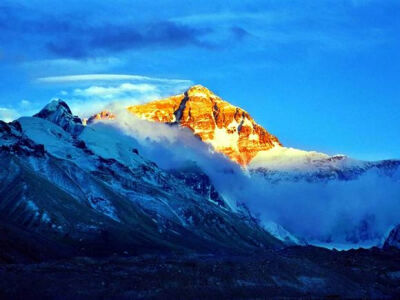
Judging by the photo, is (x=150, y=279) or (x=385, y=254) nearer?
(x=150, y=279)

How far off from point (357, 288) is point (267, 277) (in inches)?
809

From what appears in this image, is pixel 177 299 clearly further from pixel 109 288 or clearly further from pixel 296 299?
pixel 296 299

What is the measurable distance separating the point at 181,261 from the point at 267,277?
49.3 feet

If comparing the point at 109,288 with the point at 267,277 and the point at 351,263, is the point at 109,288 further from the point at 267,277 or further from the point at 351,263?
the point at 351,263

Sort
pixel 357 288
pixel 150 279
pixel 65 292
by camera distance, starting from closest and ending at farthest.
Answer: pixel 65 292
pixel 150 279
pixel 357 288

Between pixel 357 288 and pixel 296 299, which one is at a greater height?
pixel 357 288

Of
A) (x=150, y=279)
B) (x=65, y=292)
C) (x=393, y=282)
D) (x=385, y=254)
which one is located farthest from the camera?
(x=385, y=254)

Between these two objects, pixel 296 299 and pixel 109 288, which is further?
pixel 296 299

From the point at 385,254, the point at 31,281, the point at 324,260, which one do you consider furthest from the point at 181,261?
the point at 385,254

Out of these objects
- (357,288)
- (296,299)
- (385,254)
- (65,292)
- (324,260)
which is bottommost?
(65,292)

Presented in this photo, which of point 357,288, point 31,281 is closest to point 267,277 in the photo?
point 357,288

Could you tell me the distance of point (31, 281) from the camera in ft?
350

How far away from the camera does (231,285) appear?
118 metres

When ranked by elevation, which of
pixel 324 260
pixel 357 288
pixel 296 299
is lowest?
pixel 296 299
